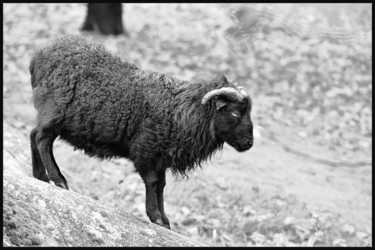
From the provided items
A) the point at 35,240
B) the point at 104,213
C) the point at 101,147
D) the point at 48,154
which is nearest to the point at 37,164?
the point at 48,154

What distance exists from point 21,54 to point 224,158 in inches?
217

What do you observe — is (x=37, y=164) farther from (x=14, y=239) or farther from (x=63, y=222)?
→ (x=14, y=239)

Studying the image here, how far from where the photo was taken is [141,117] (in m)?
6.83

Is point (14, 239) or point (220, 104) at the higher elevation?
point (220, 104)

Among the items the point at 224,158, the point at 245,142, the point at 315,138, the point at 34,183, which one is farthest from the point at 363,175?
the point at 34,183

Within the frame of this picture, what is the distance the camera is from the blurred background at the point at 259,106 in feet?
33.3

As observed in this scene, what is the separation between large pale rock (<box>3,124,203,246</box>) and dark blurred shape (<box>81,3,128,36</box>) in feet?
37.5

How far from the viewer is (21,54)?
15094mm

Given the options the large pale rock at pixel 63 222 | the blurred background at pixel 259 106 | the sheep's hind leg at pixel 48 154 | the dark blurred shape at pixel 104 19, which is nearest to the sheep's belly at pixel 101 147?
the sheep's hind leg at pixel 48 154

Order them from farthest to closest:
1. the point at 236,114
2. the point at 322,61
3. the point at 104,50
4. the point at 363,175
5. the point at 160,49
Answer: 1. the point at 322,61
2. the point at 160,49
3. the point at 363,175
4. the point at 104,50
5. the point at 236,114

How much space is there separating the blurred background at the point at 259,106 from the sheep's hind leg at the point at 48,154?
1075 mm

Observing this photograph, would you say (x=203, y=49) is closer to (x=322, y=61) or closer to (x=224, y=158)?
(x=322, y=61)

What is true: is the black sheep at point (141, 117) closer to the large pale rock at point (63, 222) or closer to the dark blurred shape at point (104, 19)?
the large pale rock at point (63, 222)

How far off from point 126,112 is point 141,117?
0.15 m
